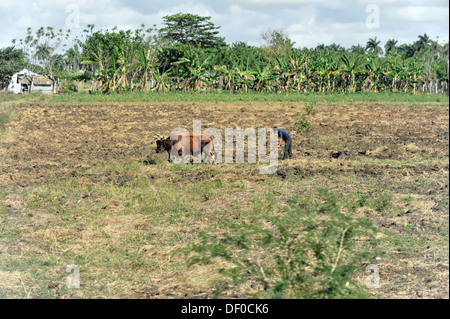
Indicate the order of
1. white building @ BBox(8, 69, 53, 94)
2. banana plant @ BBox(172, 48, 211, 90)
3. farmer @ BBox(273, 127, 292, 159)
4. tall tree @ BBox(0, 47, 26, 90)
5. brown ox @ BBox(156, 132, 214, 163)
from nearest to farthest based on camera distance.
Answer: brown ox @ BBox(156, 132, 214, 163) < farmer @ BBox(273, 127, 292, 159) < banana plant @ BBox(172, 48, 211, 90) < tall tree @ BBox(0, 47, 26, 90) < white building @ BBox(8, 69, 53, 94)

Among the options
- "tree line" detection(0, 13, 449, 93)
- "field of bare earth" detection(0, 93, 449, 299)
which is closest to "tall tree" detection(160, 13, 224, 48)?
"tree line" detection(0, 13, 449, 93)

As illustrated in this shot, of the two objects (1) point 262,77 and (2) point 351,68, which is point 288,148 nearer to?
(1) point 262,77

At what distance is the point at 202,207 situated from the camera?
845 cm

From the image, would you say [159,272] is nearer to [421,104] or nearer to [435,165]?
[435,165]

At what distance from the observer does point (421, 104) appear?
915 inches

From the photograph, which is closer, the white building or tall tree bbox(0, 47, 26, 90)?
tall tree bbox(0, 47, 26, 90)

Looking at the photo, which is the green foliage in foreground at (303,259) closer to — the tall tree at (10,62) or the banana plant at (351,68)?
the banana plant at (351,68)

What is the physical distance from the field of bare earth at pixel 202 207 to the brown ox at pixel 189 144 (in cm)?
38

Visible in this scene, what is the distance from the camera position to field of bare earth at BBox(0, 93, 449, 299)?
5371 mm

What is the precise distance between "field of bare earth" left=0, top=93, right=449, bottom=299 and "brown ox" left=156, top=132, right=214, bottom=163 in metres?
0.38


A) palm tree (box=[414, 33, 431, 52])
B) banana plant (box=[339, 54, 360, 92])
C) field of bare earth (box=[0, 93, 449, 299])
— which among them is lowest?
field of bare earth (box=[0, 93, 449, 299])

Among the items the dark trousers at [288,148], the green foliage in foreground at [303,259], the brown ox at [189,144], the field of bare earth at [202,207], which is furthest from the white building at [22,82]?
the green foliage in foreground at [303,259]

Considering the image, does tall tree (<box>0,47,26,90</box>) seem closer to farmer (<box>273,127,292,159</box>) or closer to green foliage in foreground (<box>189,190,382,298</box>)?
farmer (<box>273,127,292,159</box>)

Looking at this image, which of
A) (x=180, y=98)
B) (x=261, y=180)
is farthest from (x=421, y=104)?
(x=261, y=180)
